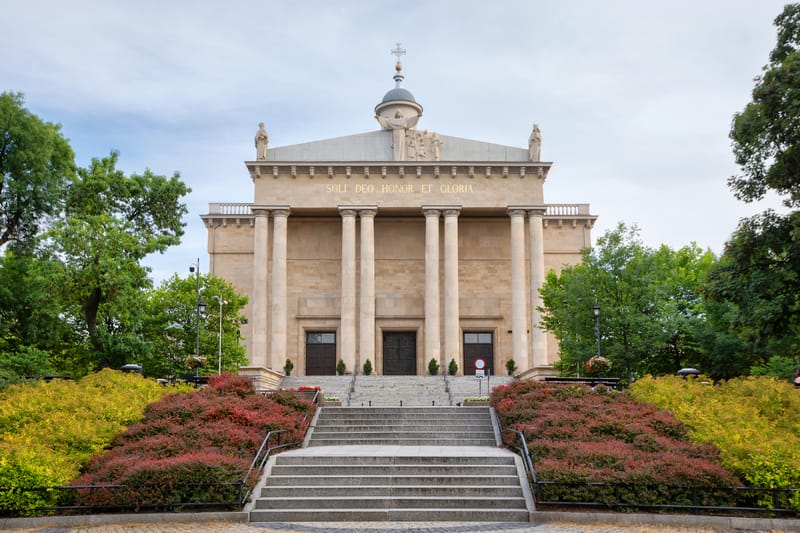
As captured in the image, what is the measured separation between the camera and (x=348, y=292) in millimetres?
47125

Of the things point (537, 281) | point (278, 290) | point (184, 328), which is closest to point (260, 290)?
point (278, 290)

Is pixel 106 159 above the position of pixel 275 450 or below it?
above

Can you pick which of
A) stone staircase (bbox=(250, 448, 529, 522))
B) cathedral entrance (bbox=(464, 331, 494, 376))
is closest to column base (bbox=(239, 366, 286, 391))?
cathedral entrance (bbox=(464, 331, 494, 376))

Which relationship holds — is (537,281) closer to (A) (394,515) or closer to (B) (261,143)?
(B) (261,143)

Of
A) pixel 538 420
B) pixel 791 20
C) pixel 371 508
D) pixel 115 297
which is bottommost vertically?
pixel 371 508

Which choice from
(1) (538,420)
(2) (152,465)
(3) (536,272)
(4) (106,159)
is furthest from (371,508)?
(3) (536,272)

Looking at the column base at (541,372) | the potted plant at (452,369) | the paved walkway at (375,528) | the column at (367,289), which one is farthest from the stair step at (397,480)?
the column at (367,289)

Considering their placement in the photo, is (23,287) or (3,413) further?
(23,287)

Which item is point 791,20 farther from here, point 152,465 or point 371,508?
point 152,465

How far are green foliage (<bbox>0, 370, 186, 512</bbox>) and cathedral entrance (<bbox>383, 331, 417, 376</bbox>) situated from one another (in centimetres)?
2475

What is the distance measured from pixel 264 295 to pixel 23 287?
14.6 metres

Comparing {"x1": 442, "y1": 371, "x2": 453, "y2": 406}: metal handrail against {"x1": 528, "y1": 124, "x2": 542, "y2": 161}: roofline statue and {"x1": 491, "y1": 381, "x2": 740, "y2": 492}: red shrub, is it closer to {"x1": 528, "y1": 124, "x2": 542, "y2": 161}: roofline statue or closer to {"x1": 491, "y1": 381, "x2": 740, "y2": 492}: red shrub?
→ {"x1": 491, "y1": 381, "x2": 740, "y2": 492}: red shrub

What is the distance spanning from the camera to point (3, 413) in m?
19.9

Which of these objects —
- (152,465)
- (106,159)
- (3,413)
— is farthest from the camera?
(106,159)
